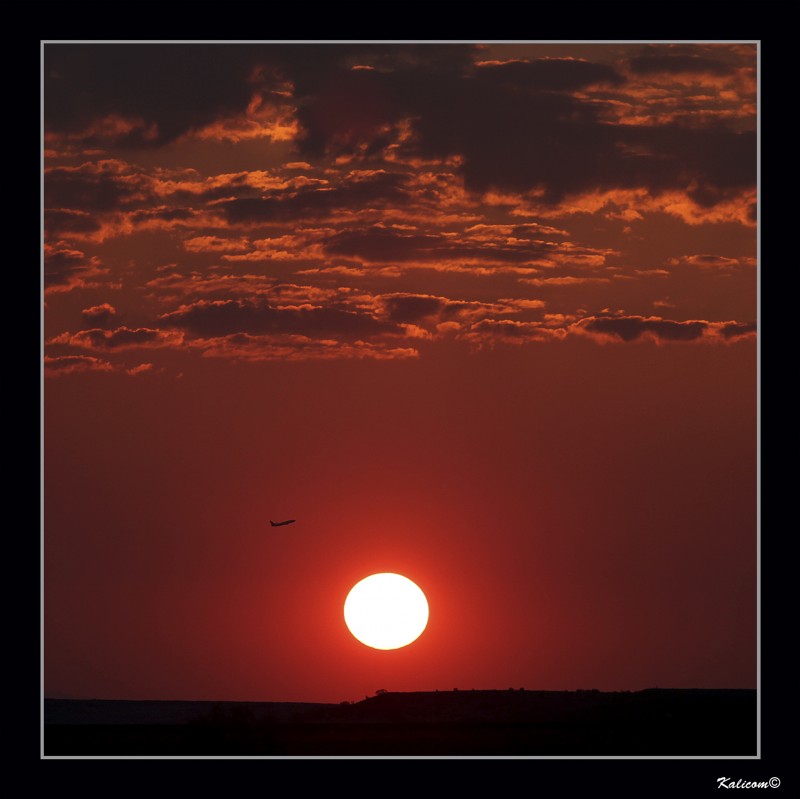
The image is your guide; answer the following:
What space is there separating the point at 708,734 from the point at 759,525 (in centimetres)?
2414

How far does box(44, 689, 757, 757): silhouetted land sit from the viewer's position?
35.5 meters

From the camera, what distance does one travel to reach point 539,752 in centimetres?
3688

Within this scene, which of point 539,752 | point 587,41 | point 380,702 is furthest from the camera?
point 380,702

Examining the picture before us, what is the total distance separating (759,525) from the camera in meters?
21.2

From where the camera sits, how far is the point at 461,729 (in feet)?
142

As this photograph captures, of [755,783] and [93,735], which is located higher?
[755,783]

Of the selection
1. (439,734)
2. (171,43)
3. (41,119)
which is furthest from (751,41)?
(439,734)

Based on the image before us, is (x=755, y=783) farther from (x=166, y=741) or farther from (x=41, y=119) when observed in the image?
(x=166, y=741)

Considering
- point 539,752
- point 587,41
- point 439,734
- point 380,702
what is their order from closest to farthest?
point 587,41, point 539,752, point 439,734, point 380,702

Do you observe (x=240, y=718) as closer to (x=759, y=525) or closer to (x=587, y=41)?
(x=759, y=525)

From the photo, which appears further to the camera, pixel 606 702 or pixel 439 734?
pixel 606 702

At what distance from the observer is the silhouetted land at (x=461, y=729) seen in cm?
3550

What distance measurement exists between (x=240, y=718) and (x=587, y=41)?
2337 centimetres

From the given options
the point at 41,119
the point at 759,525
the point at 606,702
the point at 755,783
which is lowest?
the point at 606,702
